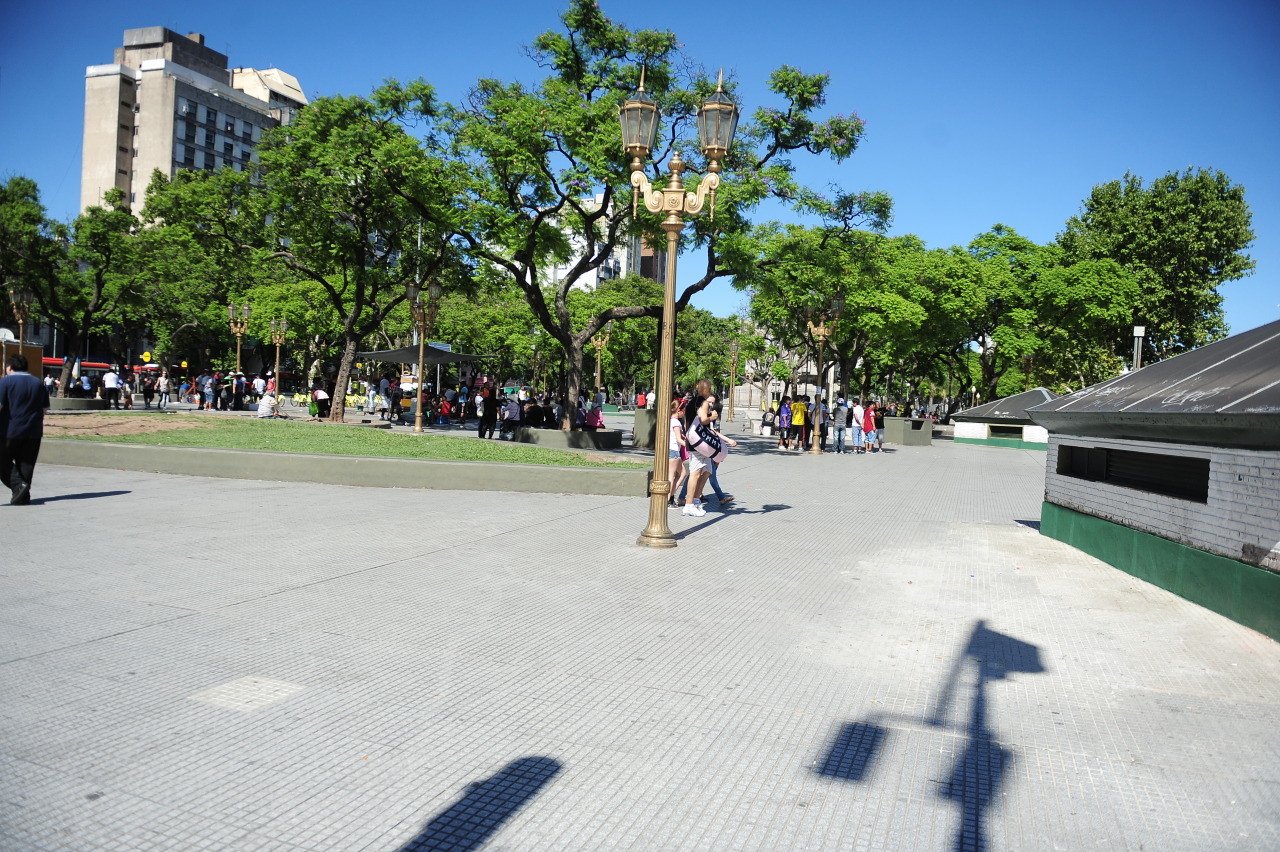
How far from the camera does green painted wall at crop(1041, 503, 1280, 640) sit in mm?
5785

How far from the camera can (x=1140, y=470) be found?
805 centimetres

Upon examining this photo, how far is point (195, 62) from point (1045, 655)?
316 ft

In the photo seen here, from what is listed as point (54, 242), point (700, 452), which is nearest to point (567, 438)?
point (700, 452)

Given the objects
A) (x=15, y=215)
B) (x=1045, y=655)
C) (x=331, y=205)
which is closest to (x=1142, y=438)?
(x=1045, y=655)

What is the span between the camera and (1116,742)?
13.4 feet

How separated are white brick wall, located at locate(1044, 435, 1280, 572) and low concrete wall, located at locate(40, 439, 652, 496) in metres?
6.53

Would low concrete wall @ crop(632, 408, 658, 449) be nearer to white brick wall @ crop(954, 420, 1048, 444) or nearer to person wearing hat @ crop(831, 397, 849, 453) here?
person wearing hat @ crop(831, 397, 849, 453)

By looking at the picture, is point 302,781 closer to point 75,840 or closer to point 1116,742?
point 75,840

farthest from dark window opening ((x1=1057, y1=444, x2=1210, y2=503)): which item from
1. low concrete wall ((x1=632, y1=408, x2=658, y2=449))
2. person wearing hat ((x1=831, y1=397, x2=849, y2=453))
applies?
person wearing hat ((x1=831, y1=397, x2=849, y2=453))

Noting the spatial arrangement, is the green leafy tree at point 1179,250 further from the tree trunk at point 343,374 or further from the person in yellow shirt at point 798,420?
the tree trunk at point 343,374

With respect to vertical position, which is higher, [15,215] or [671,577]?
[15,215]

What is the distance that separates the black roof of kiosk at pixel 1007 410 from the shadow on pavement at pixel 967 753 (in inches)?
1154

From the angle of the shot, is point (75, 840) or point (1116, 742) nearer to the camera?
point (75, 840)

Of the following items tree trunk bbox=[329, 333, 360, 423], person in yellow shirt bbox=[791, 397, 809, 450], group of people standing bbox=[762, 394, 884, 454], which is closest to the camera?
tree trunk bbox=[329, 333, 360, 423]
